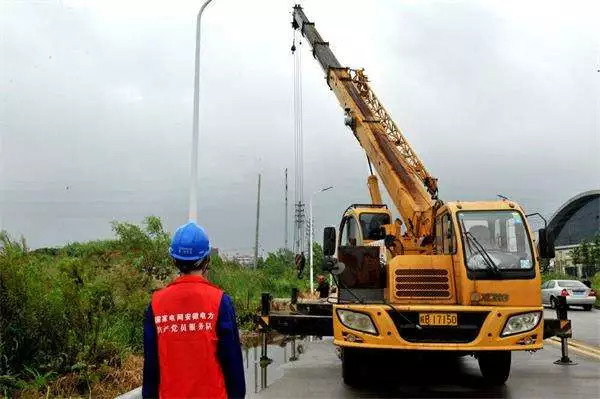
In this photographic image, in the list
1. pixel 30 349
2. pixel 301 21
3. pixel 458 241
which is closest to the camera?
pixel 30 349

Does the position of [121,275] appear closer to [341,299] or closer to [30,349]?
[30,349]

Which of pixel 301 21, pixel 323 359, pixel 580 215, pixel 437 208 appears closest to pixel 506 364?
pixel 437 208

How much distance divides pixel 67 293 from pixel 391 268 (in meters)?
4.39

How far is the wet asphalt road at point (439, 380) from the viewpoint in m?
7.96

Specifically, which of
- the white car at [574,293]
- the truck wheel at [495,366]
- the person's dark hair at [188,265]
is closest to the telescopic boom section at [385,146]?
the truck wheel at [495,366]

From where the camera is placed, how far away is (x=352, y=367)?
8.40 meters

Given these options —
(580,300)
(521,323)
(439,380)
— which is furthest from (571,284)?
(521,323)

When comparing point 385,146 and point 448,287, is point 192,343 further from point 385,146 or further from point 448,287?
point 385,146

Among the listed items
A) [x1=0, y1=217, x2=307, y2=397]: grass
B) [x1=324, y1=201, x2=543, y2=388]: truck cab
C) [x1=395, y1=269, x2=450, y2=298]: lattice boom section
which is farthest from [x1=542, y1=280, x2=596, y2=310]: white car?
[x1=0, y1=217, x2=307, y2=397]: grass

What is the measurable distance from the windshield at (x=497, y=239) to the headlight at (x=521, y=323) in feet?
2.34

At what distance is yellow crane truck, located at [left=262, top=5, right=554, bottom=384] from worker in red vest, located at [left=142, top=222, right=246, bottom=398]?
4638mm

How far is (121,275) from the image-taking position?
1010 centimetres

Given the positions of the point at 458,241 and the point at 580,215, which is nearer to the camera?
the point at 458,241

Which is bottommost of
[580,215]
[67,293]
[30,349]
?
[30,349]
